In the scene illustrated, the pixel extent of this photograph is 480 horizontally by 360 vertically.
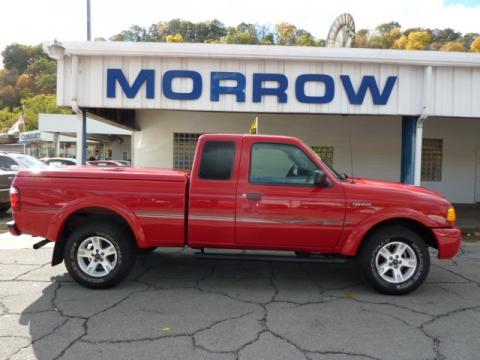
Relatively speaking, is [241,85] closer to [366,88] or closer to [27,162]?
[366,88]

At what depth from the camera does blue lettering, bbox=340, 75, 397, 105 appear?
862cm

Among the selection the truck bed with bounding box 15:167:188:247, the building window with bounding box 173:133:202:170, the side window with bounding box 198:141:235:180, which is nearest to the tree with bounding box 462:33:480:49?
the building window with bounding box 173:133:202:170

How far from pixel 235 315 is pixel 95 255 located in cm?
188

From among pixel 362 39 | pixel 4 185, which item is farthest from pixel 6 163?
pixel 362 39

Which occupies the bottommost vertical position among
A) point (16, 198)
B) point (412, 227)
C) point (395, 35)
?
point (412, 227)

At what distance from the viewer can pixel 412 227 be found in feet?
17.1

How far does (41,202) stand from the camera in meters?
5.05

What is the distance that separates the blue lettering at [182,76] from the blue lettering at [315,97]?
6.51 feet

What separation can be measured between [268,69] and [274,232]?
461 cm

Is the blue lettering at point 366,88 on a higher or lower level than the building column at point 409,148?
higher

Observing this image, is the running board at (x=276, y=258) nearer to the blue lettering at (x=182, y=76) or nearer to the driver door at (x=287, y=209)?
the driver door at (x=287, y=209)

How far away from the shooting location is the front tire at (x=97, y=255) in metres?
5.05

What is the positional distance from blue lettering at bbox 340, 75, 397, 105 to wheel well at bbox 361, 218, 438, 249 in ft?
13.4

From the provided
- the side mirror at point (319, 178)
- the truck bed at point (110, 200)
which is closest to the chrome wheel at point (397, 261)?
the side mirror at point (319, 178)
